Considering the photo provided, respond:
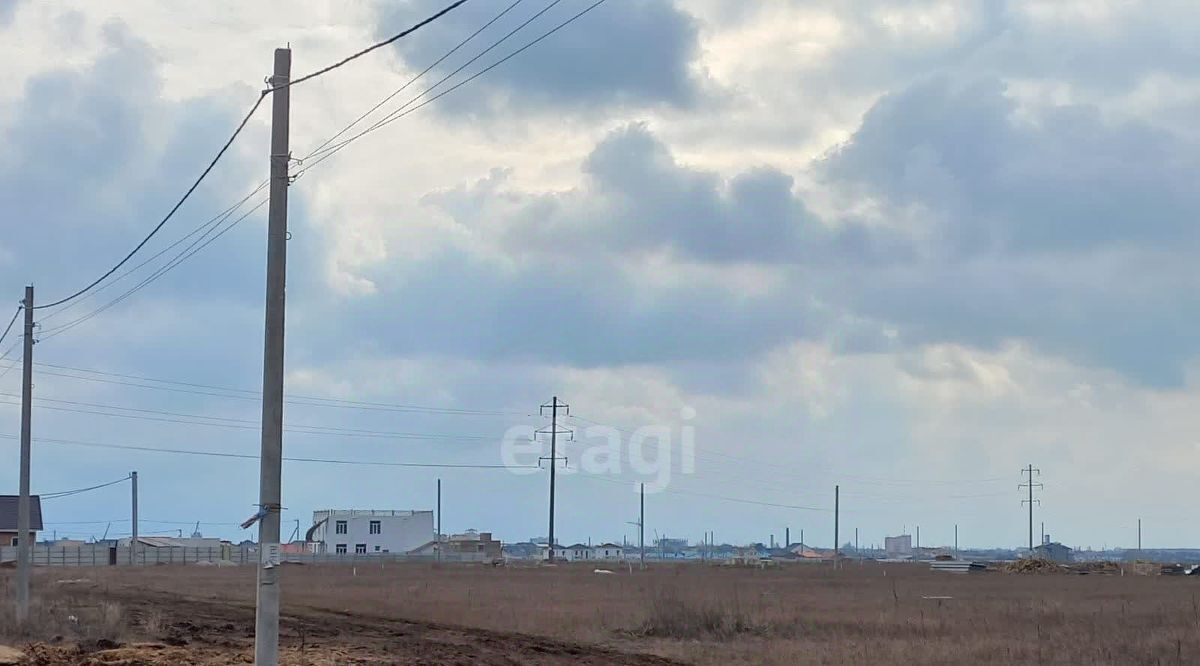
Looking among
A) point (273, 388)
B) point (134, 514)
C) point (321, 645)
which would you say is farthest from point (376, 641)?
point (134, 514)

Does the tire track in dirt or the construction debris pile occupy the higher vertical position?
the tire track in dirt

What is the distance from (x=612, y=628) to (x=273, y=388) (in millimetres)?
19707

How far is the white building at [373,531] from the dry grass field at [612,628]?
117 metres

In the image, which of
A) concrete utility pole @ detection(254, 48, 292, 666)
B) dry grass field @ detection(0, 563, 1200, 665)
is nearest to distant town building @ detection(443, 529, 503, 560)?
dry grass field @ detection(0, 563, 1200, 665)

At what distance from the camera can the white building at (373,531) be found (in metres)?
172

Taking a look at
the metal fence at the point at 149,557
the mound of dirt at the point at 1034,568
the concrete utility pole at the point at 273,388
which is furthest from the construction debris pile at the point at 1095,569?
the concrete utility pole at the point at 273,388

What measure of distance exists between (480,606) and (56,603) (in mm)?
13133

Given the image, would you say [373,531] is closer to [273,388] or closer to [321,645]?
[321,645]

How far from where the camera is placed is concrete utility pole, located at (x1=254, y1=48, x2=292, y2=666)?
16.4 metres

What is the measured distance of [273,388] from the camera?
16.8m

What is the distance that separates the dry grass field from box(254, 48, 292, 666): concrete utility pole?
566cm

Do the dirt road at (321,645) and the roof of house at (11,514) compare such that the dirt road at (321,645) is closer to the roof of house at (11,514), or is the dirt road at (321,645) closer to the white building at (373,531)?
the roof of house at (11,514)

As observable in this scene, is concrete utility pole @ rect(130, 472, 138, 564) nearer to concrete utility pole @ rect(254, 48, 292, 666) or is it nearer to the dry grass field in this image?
the dry grass field

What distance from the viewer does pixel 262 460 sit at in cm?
1670
